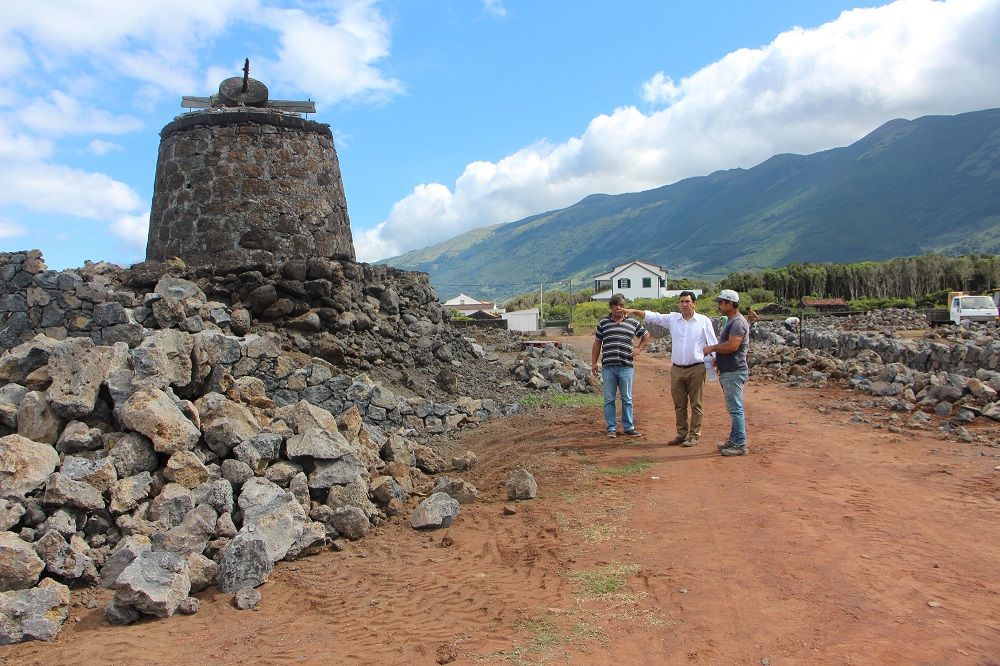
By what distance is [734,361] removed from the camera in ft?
26.5

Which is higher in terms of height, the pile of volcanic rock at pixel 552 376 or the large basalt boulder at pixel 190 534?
Answer: the pile of volcanic rock at pixel 552 376

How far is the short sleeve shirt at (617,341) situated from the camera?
9.03 meters

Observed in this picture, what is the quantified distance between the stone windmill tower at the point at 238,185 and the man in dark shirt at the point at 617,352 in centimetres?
588

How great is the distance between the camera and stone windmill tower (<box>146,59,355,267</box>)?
11.9 meters

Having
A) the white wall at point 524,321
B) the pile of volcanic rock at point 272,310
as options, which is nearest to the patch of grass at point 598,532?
the pile of volcanic rock at point 272,310

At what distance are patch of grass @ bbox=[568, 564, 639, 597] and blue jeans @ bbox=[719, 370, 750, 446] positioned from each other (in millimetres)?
3670

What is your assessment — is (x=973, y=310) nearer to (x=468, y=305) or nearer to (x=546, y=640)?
(x=546, y=640)

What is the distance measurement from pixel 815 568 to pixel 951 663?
1.21 m

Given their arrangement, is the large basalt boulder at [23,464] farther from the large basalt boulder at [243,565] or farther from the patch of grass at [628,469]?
the patch of grass at [628,469]

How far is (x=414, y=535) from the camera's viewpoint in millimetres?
6031

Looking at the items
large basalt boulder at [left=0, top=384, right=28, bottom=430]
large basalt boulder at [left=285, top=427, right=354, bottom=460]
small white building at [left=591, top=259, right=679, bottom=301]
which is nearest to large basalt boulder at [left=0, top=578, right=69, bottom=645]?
large basalt boulder at [left=0, top=384, right=28, bottom=430]

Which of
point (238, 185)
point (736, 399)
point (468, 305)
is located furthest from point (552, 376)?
point (468, 305)

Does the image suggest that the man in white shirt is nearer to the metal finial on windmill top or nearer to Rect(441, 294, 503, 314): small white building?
the metal finial on windmill top

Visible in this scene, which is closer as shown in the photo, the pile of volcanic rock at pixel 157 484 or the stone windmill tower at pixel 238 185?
the pile of volcanic rock at pixel 157 484
